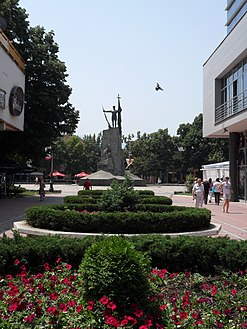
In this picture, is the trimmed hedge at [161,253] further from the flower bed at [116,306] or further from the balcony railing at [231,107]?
the balcony railing at [231,107]

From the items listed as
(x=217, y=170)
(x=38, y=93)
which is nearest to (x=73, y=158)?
(x=217, y=170)

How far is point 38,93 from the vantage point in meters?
32.3

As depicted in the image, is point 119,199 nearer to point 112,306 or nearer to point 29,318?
point 112,306

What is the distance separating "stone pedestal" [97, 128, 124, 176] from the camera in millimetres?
47938

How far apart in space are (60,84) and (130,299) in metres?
30.0

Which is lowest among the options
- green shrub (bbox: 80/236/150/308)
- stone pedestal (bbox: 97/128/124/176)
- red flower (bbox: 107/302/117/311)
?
red flower (bbox: 107/302/117/311)

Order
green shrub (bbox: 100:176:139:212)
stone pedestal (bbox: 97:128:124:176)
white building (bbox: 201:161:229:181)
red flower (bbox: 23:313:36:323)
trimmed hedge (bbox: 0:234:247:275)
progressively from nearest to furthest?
red flower (bbox: 23:313:36:323), trimmed hedge (bbox: 0:234:247:275), green shrub (bbox: 100:176:139:212), white building (bbox: 201:161:229:181), stone pedestal (bbox: 97:128:124:176)

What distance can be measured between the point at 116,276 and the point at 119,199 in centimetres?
795

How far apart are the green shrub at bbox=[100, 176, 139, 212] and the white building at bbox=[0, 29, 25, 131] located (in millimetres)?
12558

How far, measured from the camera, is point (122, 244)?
546 centimetres

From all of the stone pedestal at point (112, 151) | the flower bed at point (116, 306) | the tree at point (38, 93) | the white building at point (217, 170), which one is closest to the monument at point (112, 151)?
the stone pedestal at point (112, 151)

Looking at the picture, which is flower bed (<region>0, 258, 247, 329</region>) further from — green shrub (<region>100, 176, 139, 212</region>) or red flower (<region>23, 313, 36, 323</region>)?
green shrub (<region>100, 176, 139, 212</region>)

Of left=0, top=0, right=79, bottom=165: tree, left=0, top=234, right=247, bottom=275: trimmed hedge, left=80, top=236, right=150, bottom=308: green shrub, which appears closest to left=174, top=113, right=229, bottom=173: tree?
left=0, top=0, right=79, bottom=165: tree

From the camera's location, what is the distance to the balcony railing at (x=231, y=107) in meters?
26.3
